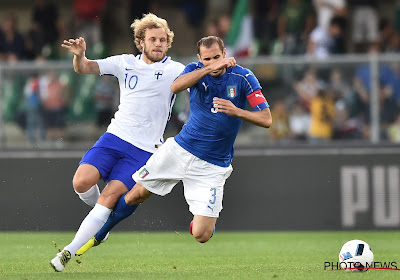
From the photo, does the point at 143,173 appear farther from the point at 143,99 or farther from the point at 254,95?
the point at 254,95

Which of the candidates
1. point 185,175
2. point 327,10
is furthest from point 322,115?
point 185,175

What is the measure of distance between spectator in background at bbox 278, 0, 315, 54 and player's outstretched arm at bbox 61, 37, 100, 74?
7362 mm

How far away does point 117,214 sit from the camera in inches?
357

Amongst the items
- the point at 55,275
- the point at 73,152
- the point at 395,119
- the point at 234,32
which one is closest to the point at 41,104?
the point at 73,152

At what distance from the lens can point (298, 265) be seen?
916 cm

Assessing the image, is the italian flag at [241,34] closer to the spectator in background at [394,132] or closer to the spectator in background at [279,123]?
the spectator in background at [279,123]

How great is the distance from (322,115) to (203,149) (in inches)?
220

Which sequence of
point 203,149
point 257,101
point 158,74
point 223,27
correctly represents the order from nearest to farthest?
point 257,101 → point 203,149 → point 158,74 → point 223,27

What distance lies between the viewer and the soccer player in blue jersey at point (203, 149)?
8.69 meters

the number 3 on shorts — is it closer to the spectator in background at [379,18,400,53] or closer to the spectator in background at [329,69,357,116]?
the spectator in background at [329,69,357,116]

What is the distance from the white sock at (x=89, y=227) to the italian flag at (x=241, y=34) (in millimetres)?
7790

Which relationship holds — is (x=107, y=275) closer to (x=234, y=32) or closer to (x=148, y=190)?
(x=148, y=190)

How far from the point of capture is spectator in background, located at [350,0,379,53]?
56.6ft

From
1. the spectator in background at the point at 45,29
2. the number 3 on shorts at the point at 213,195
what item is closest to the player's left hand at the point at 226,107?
the number 3 on shorts at the point at 213,195
